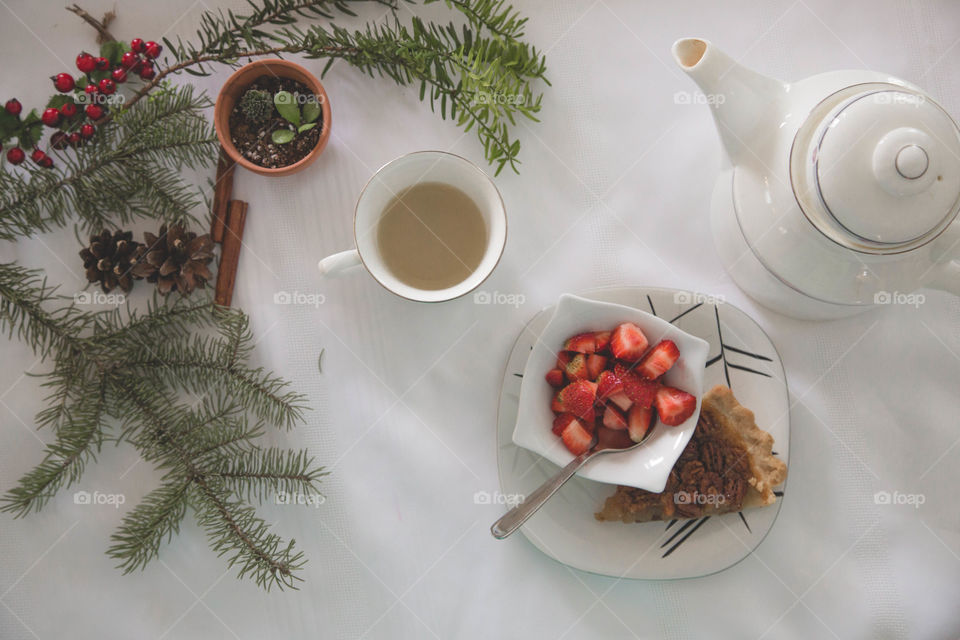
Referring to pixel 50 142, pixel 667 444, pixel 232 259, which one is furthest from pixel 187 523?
pixel 667 444

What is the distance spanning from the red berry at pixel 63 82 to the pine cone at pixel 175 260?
22 cm

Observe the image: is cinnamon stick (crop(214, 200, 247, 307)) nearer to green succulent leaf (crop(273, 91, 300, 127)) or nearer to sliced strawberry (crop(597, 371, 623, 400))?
green succulent leaf (crop(273, 91, 300, 127))

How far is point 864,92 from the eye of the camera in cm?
64

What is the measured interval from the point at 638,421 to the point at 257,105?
Answer: 0.67m

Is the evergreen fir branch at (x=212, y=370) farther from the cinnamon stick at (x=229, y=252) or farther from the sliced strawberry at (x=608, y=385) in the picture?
the sliced strawberry at (x=608, y=385)

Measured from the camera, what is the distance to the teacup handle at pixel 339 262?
79 centimetres

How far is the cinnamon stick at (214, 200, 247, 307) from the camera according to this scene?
2.88 feet

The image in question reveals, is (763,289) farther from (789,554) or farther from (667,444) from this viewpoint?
(789,554)

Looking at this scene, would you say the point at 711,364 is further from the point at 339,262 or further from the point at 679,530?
the point at 339,262

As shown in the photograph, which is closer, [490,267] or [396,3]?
[490,267]

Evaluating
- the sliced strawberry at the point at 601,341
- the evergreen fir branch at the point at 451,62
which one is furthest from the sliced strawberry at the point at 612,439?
the evergreen fir branch at the point at 451,62

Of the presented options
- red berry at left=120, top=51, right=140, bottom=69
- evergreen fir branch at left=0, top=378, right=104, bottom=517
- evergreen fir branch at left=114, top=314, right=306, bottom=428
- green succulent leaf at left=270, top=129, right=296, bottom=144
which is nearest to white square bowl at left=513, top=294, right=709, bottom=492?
evergreen fir branch at left=114, top=314, right=306, bottom=428

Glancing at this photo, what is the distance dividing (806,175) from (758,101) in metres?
0.11

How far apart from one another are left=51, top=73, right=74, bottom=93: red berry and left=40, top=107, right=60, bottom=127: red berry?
30 mm
